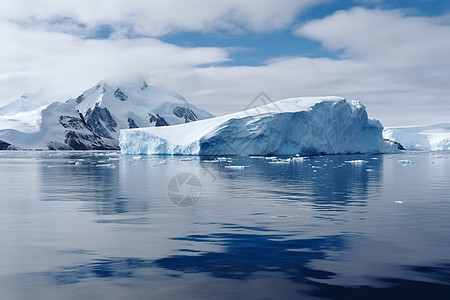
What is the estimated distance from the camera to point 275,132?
55031 mm

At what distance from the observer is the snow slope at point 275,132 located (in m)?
53.8

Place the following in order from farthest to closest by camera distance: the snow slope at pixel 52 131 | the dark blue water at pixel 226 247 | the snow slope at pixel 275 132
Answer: the snow slope at pixel 52 131 < the snow slope at pixel 275 132 < the dark blue water at pixel 226 247

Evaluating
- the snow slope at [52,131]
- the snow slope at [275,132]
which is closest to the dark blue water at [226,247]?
the snow slope at [275,132]

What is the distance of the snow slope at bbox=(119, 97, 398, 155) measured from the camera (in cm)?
5375

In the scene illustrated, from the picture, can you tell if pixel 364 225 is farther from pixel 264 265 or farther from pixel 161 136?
pixel 161 136

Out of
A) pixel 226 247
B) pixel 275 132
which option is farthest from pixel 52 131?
pixel 226 247

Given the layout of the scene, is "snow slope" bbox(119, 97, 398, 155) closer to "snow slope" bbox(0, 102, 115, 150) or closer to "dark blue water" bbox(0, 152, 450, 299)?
"dark blue water" bbox(0, 152, 450, 299)

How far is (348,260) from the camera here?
729cm

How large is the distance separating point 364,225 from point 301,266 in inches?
158

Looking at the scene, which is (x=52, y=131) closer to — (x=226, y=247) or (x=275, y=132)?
(x=275, y=132)

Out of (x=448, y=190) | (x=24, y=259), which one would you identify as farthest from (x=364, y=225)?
(x=448, y=190)

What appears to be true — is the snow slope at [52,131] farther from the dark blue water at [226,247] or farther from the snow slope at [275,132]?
the dark blue water at [226,247]

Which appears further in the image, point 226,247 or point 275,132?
point 275,132

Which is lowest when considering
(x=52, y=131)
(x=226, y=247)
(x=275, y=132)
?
(x=226, y=247)
